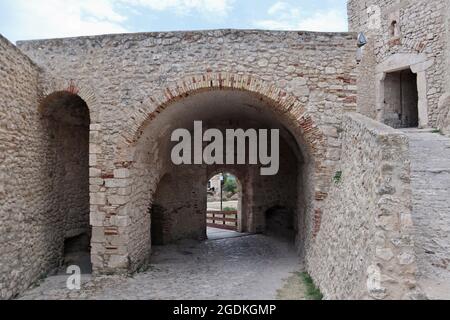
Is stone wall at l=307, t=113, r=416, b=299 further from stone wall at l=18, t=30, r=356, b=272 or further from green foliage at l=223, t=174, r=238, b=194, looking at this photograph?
green foliage at l=223, t=174, r=238, b=194

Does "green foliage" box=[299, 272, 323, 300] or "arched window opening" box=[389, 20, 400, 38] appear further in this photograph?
"arched window opening" box=[389, 20, 400, 38]

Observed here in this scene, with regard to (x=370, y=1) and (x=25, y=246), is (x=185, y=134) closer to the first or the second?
(x=25, y=246)

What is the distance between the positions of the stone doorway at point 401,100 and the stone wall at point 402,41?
30 cm

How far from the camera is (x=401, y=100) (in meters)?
10.8

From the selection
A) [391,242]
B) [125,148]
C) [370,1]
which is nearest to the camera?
[391,242]

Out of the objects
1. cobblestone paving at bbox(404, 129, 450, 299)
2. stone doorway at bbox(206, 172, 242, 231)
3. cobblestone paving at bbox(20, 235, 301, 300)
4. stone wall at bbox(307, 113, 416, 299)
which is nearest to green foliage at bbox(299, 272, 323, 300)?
stone wall at bbox(307, 113, 416, 299)

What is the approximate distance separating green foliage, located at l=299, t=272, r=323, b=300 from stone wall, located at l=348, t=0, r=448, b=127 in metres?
4.97

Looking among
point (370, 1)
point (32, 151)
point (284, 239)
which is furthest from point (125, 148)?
point (370, 1)

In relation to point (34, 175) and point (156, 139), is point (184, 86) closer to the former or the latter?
point (156, 139)

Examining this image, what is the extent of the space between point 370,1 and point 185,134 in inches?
300

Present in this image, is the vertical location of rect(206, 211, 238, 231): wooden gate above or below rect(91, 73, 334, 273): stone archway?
below

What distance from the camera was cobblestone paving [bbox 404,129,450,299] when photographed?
3.37 meters

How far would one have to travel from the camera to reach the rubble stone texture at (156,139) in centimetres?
429

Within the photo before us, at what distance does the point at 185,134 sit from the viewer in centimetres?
910
